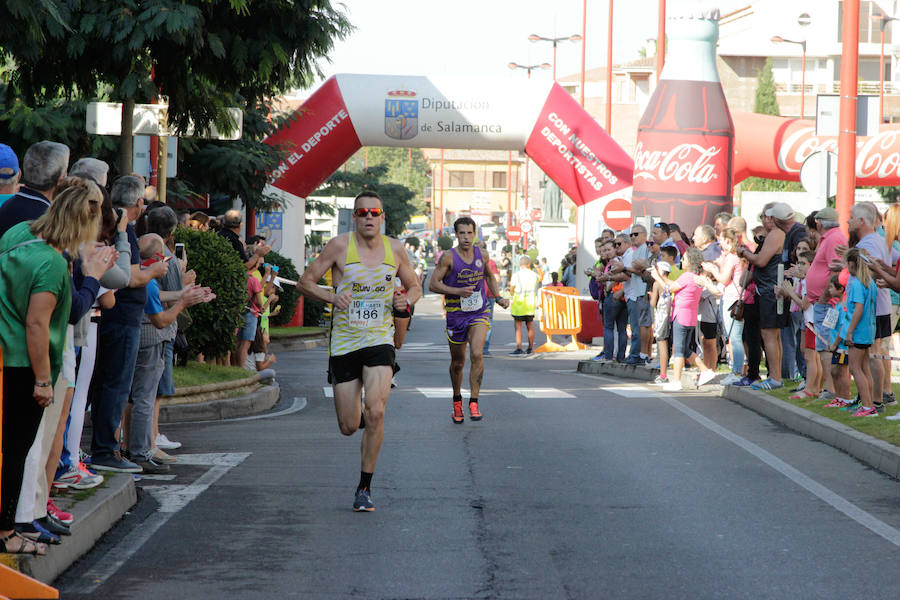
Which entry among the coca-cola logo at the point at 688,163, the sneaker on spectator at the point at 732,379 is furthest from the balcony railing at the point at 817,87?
the sneaker on spectator at the point at 732,379

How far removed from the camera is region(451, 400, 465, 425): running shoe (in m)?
12.5

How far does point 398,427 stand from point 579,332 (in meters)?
15.6

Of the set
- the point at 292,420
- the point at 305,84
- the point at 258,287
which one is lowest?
the point at 292,420

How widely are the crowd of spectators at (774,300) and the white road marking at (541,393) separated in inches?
56.2

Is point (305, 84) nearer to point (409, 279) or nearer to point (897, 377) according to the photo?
point (409, 279)

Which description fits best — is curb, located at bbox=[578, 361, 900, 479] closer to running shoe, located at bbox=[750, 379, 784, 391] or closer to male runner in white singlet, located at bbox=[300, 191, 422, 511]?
running shoe, located at bbox=[750, 379, 784, 391]

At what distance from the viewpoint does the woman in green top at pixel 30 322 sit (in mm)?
5910

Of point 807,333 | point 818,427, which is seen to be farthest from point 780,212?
point 818,427

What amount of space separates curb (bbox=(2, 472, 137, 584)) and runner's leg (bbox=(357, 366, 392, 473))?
4.69 ft

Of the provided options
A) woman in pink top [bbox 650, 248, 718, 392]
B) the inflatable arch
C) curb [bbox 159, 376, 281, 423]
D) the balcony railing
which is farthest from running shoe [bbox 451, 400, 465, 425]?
the balcony railing

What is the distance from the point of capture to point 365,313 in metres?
8.28

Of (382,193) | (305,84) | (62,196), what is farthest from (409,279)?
(382,193)

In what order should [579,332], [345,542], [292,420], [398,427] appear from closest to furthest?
[345,542] → [398,427] → [292,420] → [579,332]

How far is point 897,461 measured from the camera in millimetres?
9531
